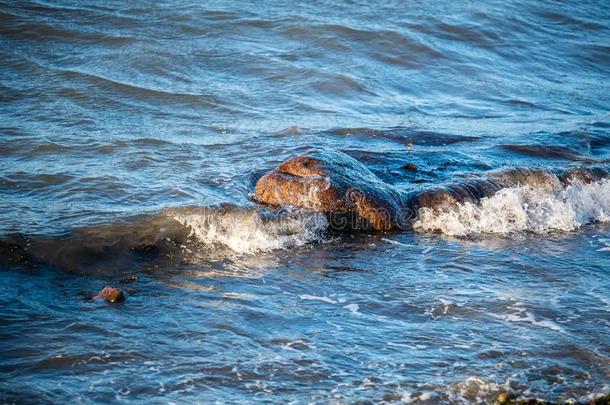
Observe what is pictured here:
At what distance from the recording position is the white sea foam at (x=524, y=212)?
8.16 meters

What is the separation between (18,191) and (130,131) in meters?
2.45

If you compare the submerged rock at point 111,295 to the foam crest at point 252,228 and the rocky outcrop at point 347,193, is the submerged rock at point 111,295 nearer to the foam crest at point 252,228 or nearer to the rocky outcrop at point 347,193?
the foam crest at point 252,228

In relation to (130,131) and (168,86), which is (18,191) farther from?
(168,86)

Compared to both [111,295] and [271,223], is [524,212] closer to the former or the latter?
[271,223]

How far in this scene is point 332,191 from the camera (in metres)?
7.87

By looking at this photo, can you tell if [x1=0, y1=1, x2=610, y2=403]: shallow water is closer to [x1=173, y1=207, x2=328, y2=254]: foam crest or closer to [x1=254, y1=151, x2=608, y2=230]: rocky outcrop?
[x1=173, y1=207, x2=328, y2=254]: foam crest

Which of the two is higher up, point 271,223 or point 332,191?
point 332,191

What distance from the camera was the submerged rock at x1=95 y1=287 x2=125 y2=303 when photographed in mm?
5891

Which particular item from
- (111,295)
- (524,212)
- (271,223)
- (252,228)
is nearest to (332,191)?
(271,223)

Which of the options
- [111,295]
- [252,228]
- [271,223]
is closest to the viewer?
[111,295]

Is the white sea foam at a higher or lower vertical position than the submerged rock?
higher

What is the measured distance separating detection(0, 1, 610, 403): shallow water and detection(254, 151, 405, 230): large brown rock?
0.20 metres

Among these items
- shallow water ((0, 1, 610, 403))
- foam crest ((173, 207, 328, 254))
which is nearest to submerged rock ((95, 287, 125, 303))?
shallow water ((0, 1, 610, 403))

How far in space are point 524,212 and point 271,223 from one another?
2918 mm
